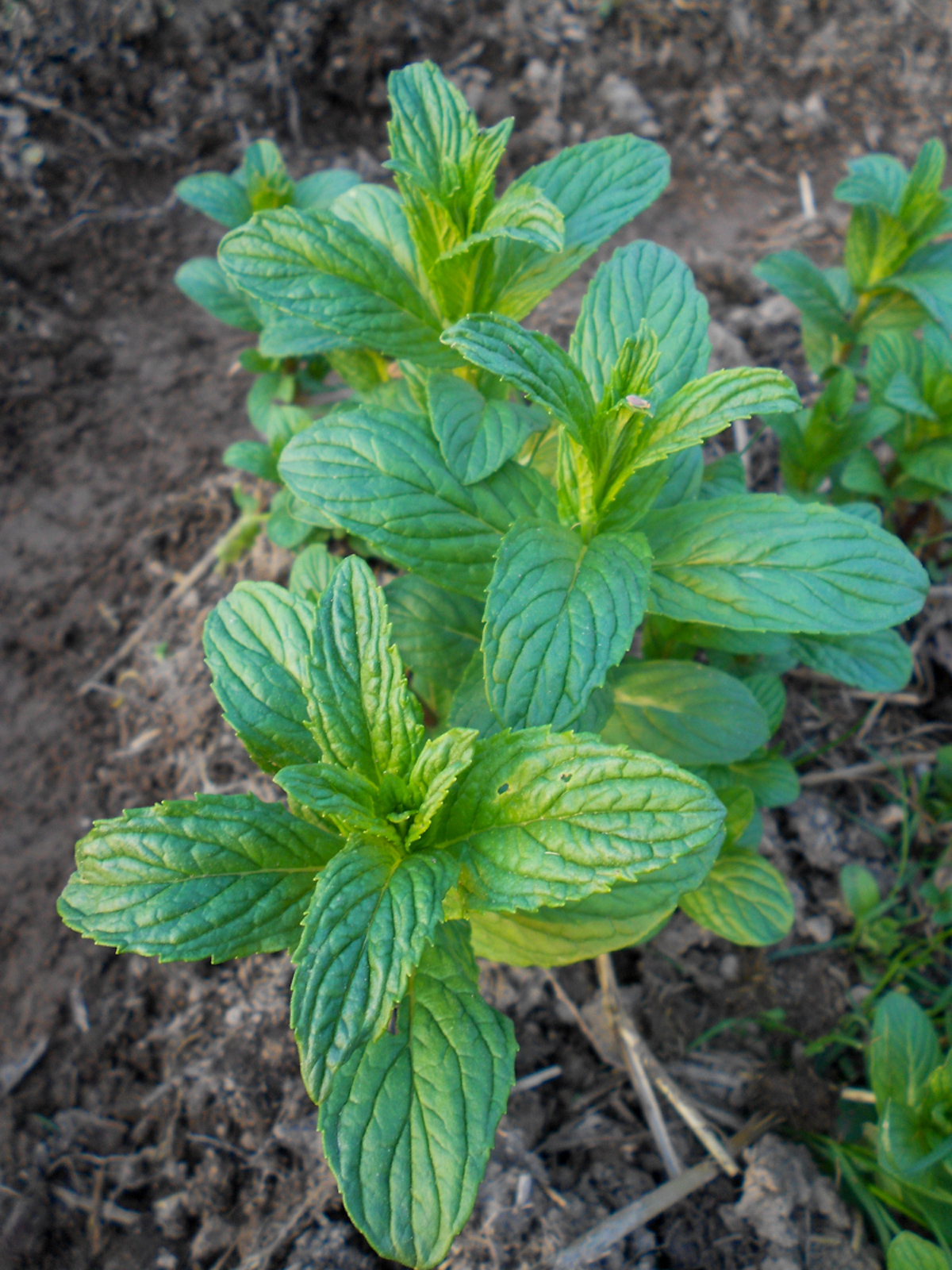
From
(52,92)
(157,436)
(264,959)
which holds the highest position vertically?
(52,92)

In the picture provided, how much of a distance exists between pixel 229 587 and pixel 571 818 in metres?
2.20

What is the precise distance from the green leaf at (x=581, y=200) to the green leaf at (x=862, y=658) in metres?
1.09

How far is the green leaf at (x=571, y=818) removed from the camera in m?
1.22

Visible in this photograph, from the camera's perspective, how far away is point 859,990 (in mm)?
2396

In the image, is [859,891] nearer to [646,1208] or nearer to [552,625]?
[646,1208]

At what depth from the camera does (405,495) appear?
5.31ft

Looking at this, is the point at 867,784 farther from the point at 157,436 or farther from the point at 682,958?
the point at 157,436

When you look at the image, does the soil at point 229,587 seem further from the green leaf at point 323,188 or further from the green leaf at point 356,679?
the green leaf at point 356,679

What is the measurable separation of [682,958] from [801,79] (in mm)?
4488

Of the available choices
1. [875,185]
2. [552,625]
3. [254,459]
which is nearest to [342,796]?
[552,625]

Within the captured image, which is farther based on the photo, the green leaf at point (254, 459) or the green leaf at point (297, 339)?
the green leaf at point (254, 459)

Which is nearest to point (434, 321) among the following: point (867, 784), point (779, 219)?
point (867, 784)

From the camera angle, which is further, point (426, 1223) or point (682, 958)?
point (682, 958)

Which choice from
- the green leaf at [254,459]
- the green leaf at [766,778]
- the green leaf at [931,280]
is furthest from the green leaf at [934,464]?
the green leaf at [254,459]
